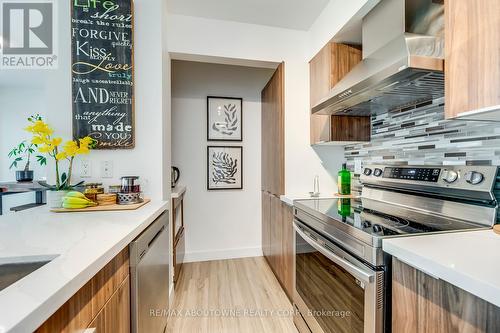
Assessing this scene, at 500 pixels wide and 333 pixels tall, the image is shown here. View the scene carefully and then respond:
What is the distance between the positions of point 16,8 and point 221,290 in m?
2.64

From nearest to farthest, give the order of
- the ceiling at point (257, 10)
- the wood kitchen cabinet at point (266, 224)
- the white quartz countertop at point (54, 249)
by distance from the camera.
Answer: the white quartz countertop at point (54, 249)
the ceiling at point (257, 10)
the wood kitchen cabinet at point (266, 224)

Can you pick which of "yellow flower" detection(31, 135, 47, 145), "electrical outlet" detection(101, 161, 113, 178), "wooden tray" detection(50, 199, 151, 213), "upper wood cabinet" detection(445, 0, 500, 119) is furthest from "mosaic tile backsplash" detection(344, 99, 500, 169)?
"yellow flower" detection(31, 135, 47, 145)

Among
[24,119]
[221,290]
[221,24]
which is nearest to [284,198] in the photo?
[221,290]

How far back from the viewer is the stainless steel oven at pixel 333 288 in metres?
0.86

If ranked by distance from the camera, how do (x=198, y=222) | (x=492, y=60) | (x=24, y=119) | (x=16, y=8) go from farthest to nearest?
1. (x=24, y=119)
2. (x=198, y=222)
3. (x=16, y=8)
4. (x=492, y=60)

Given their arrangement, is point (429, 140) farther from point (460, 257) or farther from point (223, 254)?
point (223, 254)

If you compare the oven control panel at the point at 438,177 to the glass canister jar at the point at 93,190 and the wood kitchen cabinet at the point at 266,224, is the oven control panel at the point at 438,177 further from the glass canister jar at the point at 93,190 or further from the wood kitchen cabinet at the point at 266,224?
the glass canister jar at the point at 93,190

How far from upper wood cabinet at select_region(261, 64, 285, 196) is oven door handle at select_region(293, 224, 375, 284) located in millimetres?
812

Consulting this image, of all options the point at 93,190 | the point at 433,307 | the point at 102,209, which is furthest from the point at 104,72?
the point at 433,307

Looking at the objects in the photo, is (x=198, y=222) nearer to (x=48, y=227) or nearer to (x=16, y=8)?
(x=48, y=227)

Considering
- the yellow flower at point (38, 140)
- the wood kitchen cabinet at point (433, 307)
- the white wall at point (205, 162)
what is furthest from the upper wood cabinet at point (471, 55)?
the white wall at point (205, 162)

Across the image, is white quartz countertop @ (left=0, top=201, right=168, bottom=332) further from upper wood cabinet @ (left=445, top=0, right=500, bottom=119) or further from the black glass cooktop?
upper wood cabinet @ (left=445, top=0, right=500, bottom=119)

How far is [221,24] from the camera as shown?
78.0 inches
